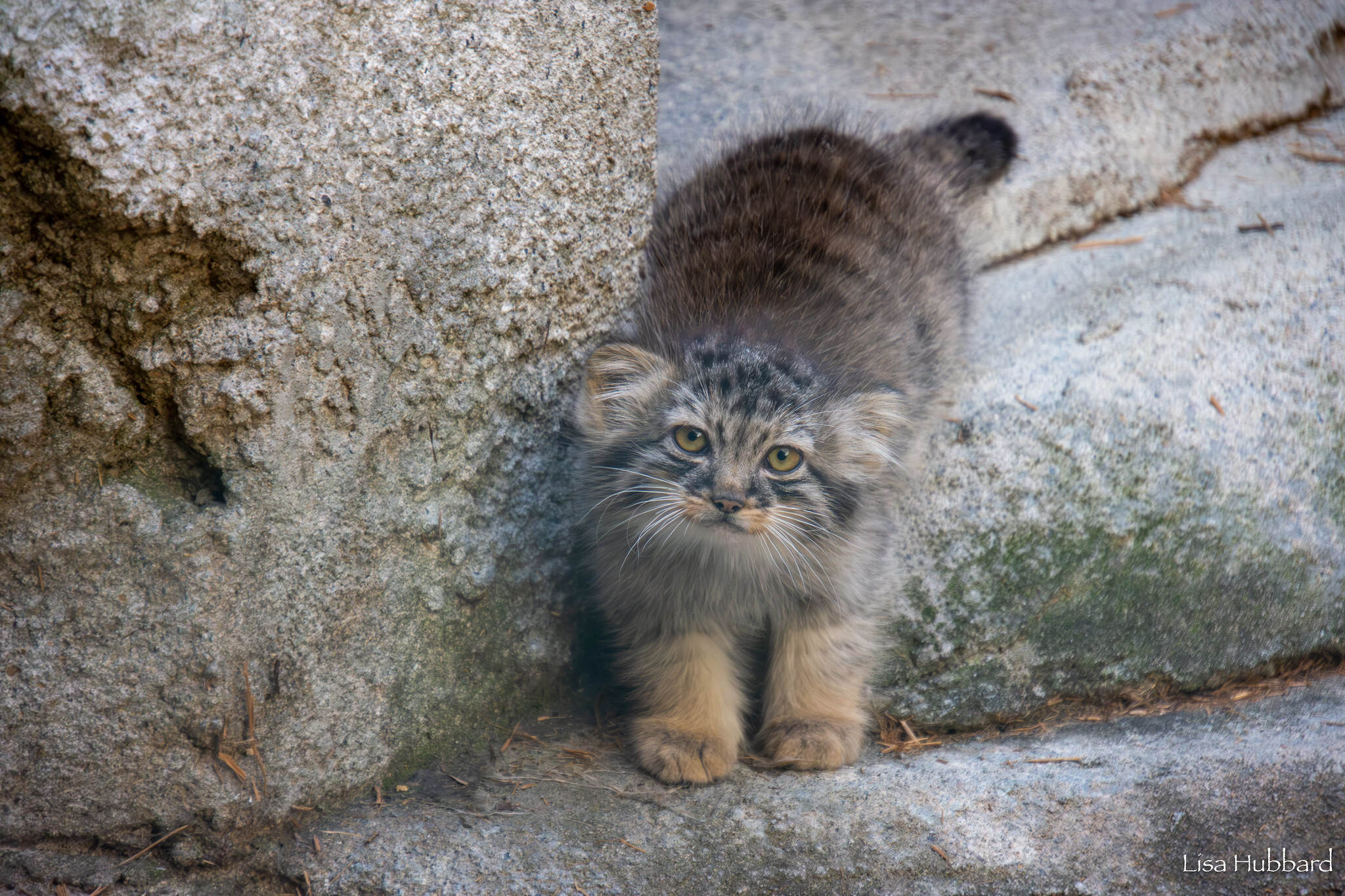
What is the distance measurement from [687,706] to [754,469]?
0.81 m

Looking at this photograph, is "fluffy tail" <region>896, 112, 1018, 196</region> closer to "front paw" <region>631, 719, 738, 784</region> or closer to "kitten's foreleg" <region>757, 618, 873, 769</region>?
"kitten's foreleg" <region>757, 618, 873, 769</region>

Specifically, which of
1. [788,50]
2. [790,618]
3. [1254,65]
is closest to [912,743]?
[790,618]

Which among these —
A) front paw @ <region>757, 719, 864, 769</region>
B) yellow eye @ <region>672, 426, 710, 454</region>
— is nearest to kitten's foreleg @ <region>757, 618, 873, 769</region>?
front paw @ <region>757, 719, 864, 769</region>

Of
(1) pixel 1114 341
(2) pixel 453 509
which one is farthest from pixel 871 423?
(1) pixel 1114 341

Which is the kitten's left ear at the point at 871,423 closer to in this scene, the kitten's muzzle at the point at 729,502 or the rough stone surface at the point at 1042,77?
the kitten's muzzle at the point at 729,502

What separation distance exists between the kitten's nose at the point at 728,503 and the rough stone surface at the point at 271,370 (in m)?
0.63

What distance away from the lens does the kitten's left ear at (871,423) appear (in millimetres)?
2721

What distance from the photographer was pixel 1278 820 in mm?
2527

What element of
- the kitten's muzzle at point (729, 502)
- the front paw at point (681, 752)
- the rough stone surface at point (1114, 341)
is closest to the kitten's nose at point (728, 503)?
the kitten's muzzle at point (729, 502)

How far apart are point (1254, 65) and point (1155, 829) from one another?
4.24m

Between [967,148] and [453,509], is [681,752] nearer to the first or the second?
[453,509]

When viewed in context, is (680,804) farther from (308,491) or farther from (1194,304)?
(1194,304)
